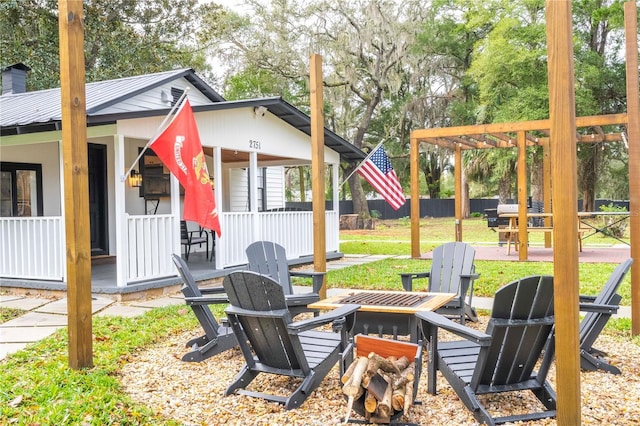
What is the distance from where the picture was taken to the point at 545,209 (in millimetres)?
16328

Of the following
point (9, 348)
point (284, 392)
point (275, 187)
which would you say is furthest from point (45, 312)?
point (275, 187)

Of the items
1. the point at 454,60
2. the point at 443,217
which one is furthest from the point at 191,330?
the point at 443,217

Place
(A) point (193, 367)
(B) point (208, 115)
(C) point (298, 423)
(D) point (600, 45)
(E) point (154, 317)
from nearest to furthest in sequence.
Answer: (C) point (298, 423), (A) point (193, 367), (E) point (154, 317), (B) point (208, 115), (D) point (600, 45)

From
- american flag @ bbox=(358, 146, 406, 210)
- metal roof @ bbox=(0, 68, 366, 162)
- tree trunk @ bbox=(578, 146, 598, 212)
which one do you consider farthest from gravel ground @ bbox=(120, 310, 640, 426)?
tree trunk @ bbox=(578, 146, 598, 212)

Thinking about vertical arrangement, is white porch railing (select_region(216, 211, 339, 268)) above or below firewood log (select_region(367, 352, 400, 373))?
above

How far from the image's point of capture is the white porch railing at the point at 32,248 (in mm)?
8117

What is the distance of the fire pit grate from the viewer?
4.73 metres

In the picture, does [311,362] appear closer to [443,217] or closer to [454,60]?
[454,60]

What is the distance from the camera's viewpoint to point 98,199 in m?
11.0

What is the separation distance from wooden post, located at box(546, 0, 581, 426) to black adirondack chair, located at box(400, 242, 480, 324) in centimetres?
260

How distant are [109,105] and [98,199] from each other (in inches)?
155

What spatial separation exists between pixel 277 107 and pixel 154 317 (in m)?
5.31

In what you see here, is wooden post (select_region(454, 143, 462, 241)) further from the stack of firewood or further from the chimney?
the chimney

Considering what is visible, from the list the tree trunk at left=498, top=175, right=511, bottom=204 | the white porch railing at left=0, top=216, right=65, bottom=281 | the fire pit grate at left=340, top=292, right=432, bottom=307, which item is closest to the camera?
the fire pit grate at left=340, top=292, right=432, bottom=307
